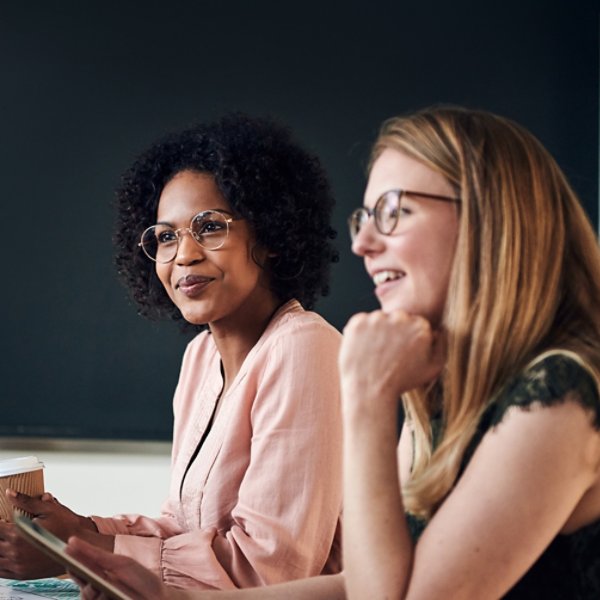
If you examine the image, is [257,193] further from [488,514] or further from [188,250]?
[488,514]

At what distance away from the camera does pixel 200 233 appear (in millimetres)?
1990

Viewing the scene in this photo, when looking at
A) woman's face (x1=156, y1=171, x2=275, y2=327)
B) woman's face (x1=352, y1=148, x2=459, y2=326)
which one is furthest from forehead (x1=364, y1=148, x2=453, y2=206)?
woman's face (x1=156, y1=171, x2=275, y2=327)

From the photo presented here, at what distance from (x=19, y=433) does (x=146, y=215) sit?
1.85 m

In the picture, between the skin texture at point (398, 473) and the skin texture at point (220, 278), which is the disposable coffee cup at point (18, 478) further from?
the skin texture at point (398, 473)

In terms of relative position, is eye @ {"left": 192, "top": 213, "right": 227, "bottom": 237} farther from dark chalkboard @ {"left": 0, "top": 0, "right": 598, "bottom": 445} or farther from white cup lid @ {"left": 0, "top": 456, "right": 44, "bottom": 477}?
dark chalkboard @ {"left": 0, "top": 0, "right": 598, "bottom": 445}

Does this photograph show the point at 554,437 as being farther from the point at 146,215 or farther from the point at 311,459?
the point at 146,215

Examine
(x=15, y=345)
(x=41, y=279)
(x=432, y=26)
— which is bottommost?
(x=15, y=345)

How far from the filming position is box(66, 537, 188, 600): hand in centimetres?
142

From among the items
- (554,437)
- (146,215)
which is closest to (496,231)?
(554,437)

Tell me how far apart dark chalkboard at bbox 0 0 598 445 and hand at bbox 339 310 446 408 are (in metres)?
2.32

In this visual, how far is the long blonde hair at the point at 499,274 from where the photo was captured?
1.23 meters

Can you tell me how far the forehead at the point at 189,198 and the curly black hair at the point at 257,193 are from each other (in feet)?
0.06

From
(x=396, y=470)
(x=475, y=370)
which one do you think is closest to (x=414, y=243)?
(x=475, y=370)

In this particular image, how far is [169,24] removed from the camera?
381 centimetres
